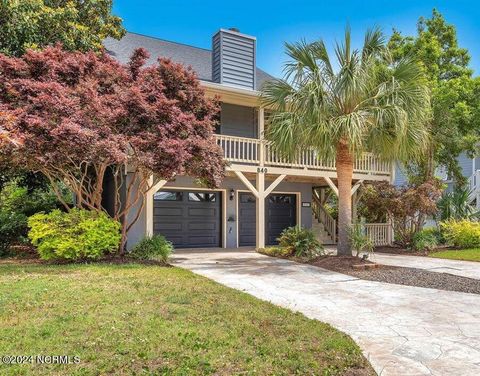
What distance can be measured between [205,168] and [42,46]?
253 inches

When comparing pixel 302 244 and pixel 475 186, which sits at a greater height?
pixel 475 186

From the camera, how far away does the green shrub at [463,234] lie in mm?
13398

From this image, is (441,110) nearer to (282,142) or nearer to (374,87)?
(374,87)

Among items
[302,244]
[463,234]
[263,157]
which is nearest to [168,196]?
[263,157]

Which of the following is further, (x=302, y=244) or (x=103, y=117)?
(x=302, y=244)

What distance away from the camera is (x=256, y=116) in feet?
48.8

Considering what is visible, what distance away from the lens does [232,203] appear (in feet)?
47.3

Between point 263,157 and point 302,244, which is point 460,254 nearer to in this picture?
point 302,244

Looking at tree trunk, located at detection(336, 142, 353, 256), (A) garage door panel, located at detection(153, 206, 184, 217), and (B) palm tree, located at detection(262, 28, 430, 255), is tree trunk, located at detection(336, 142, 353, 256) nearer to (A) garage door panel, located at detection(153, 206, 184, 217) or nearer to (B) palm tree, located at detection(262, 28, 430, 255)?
(B) palm tree, located at detection(262, 28, 430, 255)

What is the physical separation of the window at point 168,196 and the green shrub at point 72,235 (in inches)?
152

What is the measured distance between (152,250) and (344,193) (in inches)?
195

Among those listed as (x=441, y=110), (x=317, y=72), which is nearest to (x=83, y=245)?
(x=317, y=72)

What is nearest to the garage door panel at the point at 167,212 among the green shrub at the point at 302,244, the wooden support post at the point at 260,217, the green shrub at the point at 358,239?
the wooden support post at the point at 260,217

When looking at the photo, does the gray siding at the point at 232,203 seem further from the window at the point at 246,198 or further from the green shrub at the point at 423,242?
the green shrub at the point at 423,242
